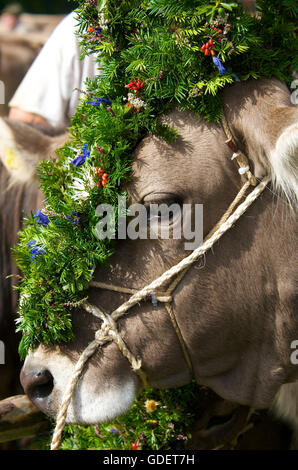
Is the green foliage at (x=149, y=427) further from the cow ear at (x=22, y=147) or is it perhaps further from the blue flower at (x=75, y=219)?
the cow ear at (x=22, y=147)

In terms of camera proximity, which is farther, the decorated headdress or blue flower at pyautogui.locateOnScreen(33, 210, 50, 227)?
blue flower at pyautogui.locateOnScreen(33, 210, 50, 227)

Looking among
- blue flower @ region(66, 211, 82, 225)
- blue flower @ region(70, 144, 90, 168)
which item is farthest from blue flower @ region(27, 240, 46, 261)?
blue flower @ region(70, 144, 90, 168)

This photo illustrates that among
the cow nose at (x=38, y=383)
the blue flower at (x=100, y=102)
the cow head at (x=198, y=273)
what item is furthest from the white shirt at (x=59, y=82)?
the cow nose at (x=38, y=383)

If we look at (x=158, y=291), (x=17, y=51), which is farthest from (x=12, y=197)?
(x=17, y=51)

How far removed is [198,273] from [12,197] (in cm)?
156

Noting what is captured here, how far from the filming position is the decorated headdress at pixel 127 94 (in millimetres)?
1967

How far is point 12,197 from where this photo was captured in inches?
125

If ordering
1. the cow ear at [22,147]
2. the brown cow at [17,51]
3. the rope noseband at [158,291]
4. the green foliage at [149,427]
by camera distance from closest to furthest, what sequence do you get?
1. the rope noseband at [158,291]
2. the green foliage at [149,427]
3. the cow ear at [22,147]
4. the brown cow at [17,51]

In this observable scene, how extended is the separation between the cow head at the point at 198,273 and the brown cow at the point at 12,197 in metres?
1.05

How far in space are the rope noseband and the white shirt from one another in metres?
1.79

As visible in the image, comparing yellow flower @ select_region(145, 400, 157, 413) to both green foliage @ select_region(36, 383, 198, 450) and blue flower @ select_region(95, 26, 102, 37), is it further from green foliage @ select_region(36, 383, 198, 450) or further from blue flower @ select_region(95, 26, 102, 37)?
blue flower @ select_region(95, 26, 102, 37)

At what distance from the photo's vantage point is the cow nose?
82.2 inches

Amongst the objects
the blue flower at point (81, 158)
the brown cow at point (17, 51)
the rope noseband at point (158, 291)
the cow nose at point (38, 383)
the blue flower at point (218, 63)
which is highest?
the brown cow at point (17, 51)
